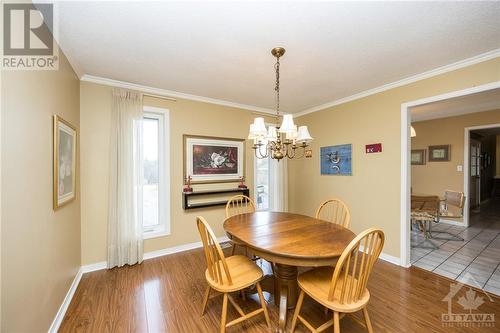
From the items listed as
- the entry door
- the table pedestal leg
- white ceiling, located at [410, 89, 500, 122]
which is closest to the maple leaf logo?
the table pedestal leg

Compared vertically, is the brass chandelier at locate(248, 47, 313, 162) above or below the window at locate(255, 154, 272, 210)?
above

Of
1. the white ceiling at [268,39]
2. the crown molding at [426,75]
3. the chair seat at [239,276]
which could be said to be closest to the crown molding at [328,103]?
the crown molding at [426,75]

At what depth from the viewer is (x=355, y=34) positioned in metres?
1.75

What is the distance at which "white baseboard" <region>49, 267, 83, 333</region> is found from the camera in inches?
64.3

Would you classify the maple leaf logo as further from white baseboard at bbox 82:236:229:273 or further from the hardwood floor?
white baseboard at bbox 82:236:229:273

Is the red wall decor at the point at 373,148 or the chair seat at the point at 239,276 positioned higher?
the red wall decor at the point at 373,148

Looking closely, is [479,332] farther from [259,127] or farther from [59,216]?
[59,216]

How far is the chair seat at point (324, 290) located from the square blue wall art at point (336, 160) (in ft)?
6.85

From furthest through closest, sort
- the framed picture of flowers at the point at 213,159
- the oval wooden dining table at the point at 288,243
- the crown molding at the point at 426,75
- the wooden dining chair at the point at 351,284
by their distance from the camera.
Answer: the framed picture of flowers at the point at 213,159 → the crown molding at the point at 426,75 → the oval wooden dining table at the point at 288,243 → the wooden dining chair at the point at 351,284

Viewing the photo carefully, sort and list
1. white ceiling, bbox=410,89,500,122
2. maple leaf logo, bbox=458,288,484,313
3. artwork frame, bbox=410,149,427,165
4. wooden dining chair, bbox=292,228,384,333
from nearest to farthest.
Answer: wooden dining chair, bbox=292,228,384,333 → maple leaf logo, bbox=458,288,484,313 → white ceiling, bbox=410,89,500,122 → artwork frame, bbox=410,149,427,165

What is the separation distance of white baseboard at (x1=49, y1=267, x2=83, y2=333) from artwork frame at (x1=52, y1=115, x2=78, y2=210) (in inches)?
35.8

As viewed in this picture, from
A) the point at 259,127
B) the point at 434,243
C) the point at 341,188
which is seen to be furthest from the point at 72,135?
the point at 434,243
